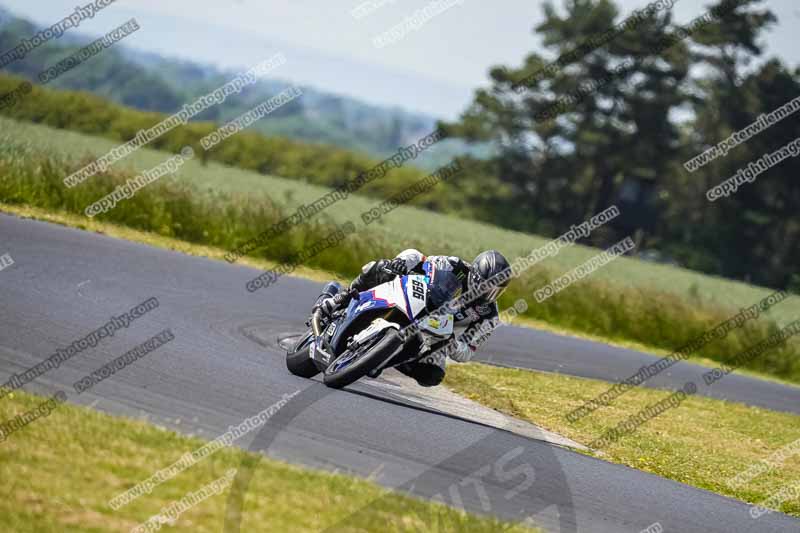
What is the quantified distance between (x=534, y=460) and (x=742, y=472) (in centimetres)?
393

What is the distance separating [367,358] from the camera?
8.60 meters

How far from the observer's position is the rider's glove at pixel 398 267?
355 inches

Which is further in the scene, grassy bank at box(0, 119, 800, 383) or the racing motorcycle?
grassy bank at box(0, 119, 800, 383)

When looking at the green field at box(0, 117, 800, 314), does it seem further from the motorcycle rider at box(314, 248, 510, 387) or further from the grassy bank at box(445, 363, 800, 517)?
the motorcycle rider at box(314, 248, 510, 387)

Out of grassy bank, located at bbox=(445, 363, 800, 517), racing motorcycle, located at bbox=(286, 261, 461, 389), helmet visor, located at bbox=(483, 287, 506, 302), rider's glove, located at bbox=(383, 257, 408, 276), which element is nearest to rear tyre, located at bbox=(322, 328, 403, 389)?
racing motorcycle, located at bbox=(286, 261, 461, 389)

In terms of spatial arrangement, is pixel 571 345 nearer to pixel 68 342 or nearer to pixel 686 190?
pixel 68 342

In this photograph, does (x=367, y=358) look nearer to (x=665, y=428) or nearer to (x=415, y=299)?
(x=415, y=299)

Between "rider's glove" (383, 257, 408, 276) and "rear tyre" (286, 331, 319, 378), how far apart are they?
4.16ft

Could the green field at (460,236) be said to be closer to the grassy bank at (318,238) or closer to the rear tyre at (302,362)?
the grassy bank at (318,238)

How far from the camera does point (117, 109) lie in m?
60.5

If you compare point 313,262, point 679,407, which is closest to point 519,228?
point 313,262

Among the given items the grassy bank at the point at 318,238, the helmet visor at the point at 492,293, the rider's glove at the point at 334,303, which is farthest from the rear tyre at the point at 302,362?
the grassy bank at the point at 318,238

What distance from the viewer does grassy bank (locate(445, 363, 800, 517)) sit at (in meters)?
10.8

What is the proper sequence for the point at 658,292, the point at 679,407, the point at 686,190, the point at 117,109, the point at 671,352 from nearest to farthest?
the point at 679,407, the point at 671,352, the point at 658,292, the point at 117,109, the point at 686,190
